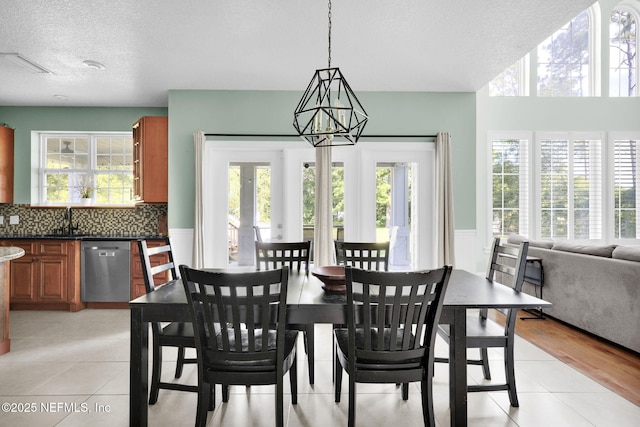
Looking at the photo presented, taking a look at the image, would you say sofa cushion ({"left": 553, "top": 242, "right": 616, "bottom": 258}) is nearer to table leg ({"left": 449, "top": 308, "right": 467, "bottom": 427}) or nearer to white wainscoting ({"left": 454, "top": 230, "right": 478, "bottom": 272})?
white wainscoting ({"left": 454, "top": 230, "right": 478, "bottom": 272})

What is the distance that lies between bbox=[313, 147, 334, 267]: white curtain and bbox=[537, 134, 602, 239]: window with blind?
350 cm

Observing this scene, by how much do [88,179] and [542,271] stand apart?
603 cm

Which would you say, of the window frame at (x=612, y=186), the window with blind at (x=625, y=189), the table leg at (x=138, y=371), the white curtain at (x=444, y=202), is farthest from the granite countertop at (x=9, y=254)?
the window with blind at (x=625, y=189)

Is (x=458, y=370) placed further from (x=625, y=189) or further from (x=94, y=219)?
(x=625, y=189)

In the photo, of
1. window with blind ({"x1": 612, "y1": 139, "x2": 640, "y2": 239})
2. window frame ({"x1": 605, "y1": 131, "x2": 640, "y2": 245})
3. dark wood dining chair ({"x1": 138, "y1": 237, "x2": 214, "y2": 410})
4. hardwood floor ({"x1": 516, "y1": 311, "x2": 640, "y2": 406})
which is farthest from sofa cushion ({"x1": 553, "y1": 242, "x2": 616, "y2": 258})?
dark wood dining chair ({"x1": 138, "y1": 237, "x2": 214, "y2": 410})

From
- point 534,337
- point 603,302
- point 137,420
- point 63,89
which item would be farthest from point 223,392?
point 63,89

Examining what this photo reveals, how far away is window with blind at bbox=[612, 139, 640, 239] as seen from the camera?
5.87 m

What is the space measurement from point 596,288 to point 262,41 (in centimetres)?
373

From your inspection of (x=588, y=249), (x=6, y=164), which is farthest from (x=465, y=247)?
(x=6, y=164)

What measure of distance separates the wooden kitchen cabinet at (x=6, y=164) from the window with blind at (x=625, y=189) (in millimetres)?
9034

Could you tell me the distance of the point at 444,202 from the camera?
15.2 ft

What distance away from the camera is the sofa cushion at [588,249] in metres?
3.34

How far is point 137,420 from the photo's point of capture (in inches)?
76.0

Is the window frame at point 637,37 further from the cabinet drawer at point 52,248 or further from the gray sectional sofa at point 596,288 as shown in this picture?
the cabinet drawer at point 52,248
